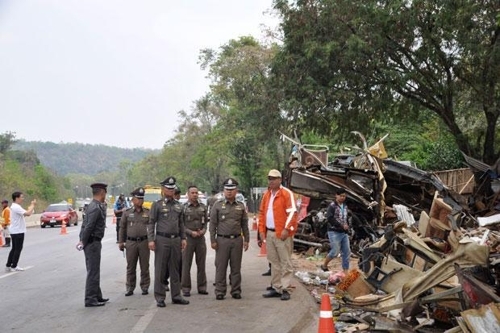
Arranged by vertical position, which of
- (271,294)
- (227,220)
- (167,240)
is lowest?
(271,294)

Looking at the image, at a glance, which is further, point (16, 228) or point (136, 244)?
point (16, 228)

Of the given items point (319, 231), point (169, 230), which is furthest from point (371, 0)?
point (169, 230)

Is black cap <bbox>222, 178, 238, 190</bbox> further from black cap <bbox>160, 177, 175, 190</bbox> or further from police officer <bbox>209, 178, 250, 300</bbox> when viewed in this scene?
black cap <bbox>160, 177, 175, 190</bbox>

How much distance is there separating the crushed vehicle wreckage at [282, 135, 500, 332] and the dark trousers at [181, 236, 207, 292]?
7.57 feet

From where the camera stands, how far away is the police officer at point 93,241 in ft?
28.0

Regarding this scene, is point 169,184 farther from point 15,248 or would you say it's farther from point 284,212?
point 15,248

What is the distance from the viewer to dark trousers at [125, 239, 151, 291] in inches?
370

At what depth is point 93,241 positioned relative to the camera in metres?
8.65

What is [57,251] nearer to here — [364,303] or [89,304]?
[89,304]

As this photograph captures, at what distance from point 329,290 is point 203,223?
7.98 feet

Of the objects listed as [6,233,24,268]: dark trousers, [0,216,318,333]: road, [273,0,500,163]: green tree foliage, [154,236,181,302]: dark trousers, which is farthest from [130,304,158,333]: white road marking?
[273,0,500,163]: green tree foliage

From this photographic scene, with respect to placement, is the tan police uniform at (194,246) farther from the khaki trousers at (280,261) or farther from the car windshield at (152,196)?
the car windshield at (152,196)

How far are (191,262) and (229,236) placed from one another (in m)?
0.93

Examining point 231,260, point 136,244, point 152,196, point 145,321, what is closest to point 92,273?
point 136,244
